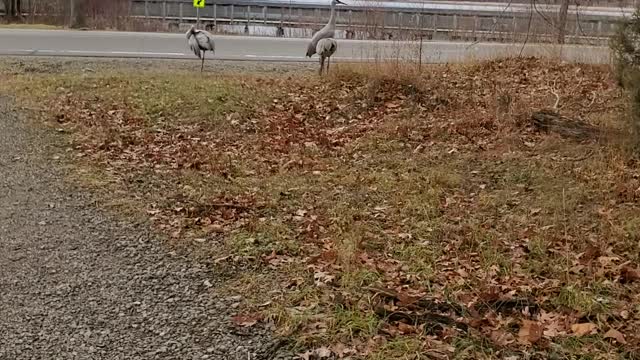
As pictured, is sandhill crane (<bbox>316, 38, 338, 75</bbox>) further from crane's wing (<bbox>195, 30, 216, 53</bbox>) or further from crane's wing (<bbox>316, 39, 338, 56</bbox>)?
crane's wing (<bbox>195, 30, 216, 53</bbox>)

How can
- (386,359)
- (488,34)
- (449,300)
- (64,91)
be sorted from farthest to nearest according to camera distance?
(488,34) < (64,91) < (449,300) < (386,359)

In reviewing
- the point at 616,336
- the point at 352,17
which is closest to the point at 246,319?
the point at 616,336

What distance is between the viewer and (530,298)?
3.81m

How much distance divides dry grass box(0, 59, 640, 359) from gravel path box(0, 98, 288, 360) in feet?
0.87

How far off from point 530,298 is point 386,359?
3.31 feet

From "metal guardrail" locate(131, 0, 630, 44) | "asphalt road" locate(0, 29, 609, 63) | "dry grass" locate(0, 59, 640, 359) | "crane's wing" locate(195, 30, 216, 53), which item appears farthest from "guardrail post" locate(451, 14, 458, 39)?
"crane's wing" locate(195, 30, 216, 53)

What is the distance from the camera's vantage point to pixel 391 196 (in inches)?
222

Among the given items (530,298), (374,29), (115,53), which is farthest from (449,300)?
(374,29)

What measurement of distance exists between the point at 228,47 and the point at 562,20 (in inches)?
292

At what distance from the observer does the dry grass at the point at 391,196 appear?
3.65m

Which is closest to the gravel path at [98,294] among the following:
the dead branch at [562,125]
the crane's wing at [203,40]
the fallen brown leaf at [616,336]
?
the fallen brown leaf at [616,336]

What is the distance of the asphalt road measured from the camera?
41.7 feet

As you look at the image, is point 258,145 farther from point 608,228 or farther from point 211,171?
point 608,228

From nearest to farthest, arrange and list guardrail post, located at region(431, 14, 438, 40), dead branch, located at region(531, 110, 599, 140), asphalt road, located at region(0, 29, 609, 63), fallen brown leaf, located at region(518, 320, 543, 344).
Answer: fallen brown leaf, located at region(518, 320, 543, 344) → dead branch, located at region(531, 110, 599, 140) → asphalt road, located at region(0, 29, 609, 63) → guardrail post, located at region(431, 14, 438, 40)
